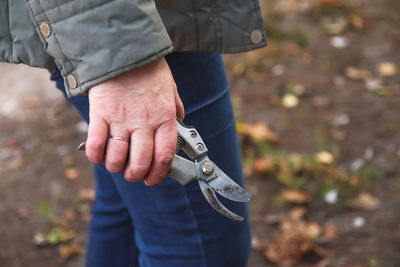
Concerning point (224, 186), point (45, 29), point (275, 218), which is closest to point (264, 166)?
point (275, 218)

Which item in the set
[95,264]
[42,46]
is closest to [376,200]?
[95,264]

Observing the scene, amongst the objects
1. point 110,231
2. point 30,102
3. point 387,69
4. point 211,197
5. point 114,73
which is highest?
point 114,73

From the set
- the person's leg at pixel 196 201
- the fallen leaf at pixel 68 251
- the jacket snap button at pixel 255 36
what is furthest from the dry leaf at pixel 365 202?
the jacket snap button at pixel 255 36

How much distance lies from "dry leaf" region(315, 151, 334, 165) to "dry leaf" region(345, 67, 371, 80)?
912 mm

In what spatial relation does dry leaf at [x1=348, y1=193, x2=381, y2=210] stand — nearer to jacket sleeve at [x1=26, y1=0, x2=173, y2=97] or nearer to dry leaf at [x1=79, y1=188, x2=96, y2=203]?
dry leaf at [x1=79, y1=188, x2=96, y2=203]

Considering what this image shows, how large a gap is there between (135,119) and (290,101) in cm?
267

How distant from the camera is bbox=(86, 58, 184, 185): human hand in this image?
0.97m

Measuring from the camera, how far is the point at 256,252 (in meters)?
2.52

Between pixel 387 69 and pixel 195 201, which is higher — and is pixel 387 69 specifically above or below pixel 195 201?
below

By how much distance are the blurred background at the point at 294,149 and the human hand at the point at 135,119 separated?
63.0 inches

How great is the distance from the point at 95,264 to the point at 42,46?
38.5 inches

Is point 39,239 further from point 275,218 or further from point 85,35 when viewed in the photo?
point 85,35

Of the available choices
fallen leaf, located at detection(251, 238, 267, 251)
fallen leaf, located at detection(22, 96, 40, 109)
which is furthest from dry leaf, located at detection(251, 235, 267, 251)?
fallen leaf, located at detection(22, 96, 40, 109)

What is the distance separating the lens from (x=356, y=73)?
144 inches
